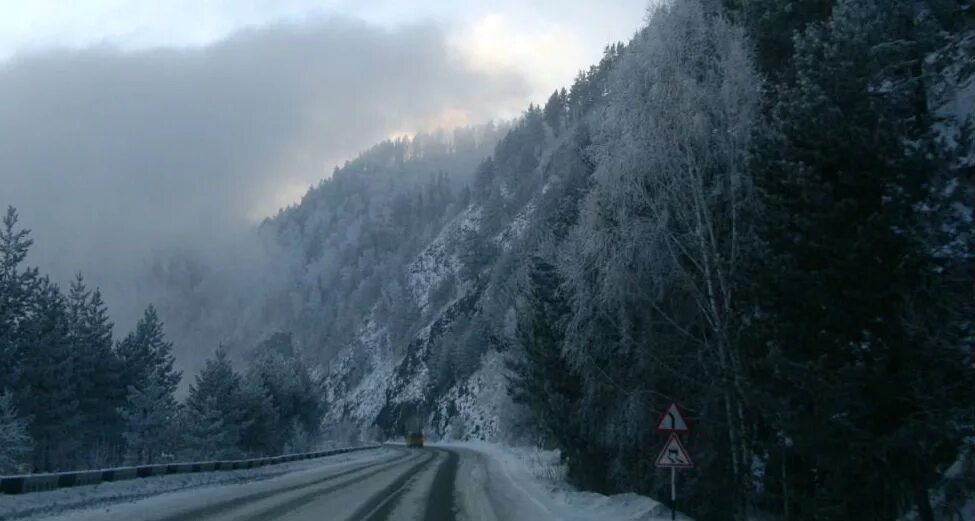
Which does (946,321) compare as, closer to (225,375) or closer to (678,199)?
(678,199)

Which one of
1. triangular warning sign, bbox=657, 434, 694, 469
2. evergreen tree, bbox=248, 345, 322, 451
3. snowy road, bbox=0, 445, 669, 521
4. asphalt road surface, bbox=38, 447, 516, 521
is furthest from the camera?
evergreen tree, bbox=248, 345, 322, 451

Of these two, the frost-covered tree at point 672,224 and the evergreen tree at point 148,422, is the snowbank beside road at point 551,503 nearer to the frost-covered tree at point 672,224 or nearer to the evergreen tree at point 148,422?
the frost-covered tree at point 672,224

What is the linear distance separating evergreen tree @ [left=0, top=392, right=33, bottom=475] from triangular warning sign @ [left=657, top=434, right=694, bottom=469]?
39912 mm

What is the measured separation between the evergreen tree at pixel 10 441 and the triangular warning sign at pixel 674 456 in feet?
131

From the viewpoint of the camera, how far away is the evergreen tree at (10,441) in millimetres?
42375

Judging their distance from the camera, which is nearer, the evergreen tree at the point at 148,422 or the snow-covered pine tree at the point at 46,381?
the snow-covered pine tree at the point at 46,381

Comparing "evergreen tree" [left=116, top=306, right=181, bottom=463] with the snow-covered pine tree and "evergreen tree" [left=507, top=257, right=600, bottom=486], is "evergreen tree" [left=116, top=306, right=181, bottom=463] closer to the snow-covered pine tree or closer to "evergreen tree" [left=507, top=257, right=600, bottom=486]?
the snow-covered pine tree

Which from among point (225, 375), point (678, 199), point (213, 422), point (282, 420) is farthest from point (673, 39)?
point (282, 420)

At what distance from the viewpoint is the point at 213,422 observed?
203 ft

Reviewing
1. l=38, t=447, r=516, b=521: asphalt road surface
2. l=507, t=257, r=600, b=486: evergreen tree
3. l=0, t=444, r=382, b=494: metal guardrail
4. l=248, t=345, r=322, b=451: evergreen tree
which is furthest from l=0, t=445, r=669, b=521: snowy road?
l=248, t=345, r=322, b=451: evergreen tree

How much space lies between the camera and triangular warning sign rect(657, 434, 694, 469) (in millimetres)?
14023

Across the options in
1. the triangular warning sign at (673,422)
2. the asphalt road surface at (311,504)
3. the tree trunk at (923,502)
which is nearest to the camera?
Answer: the tree trunk at (923,502)

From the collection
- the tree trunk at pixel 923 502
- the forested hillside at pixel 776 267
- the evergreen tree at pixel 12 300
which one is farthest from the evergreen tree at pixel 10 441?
the tree trunk at pixel 923 502

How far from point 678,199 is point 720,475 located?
6241mm
